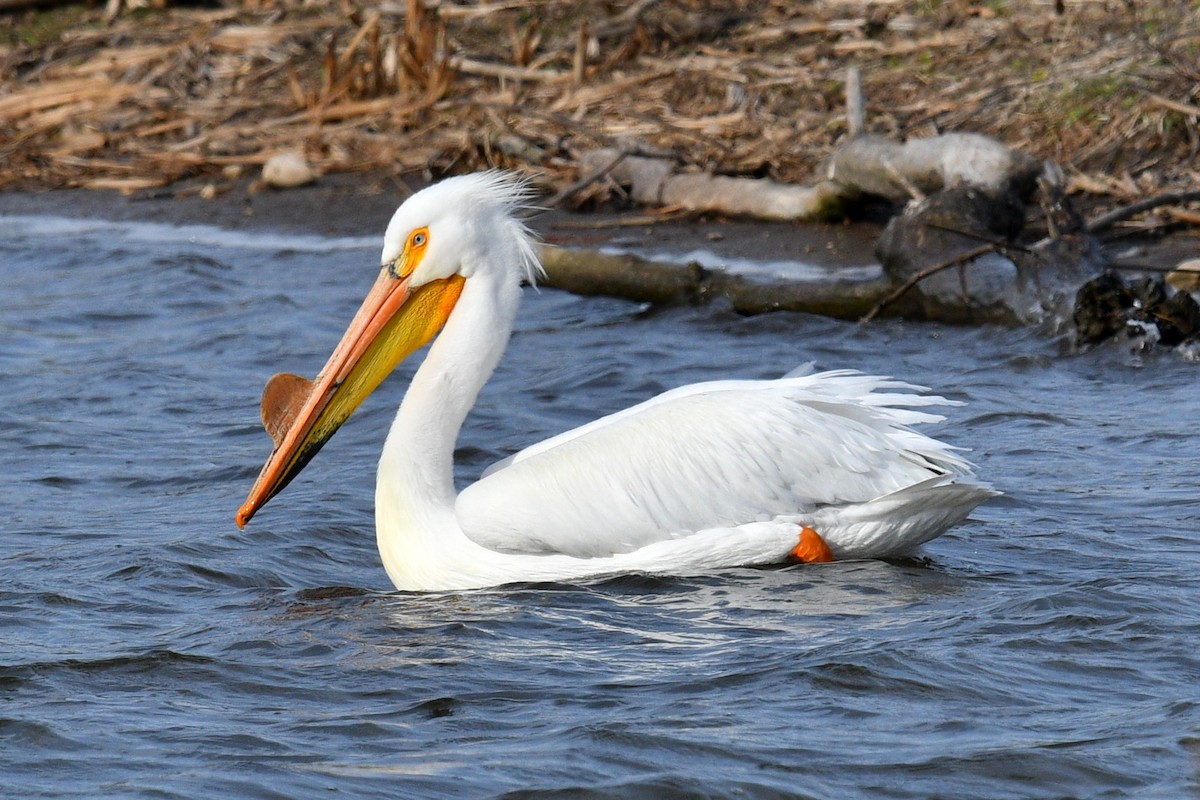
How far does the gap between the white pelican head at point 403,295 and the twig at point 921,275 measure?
2372 millimetres

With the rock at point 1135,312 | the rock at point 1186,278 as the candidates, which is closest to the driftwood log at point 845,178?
the rock at point 1186,278

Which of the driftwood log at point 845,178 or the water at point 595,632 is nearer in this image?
the water at point 595,632

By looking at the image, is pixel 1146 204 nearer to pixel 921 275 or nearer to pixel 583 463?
pixel 921 275

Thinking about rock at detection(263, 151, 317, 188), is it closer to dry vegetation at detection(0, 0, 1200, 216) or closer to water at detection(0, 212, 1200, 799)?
dry vegetation at detection(0, 0, 1200, 216)

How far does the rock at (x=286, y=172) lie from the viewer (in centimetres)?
962

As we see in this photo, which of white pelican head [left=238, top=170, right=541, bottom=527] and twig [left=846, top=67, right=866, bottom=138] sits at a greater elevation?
twig [left=846, top=67, right=866, bottom=138]

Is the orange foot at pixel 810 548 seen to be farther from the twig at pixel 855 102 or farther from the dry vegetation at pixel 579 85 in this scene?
the twig at pixel 855 102

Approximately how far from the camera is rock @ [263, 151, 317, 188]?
9617mm

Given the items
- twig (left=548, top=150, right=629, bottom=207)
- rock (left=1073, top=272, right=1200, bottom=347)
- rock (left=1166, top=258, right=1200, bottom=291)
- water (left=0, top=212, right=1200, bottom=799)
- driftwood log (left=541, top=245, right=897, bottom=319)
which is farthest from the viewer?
twig (left=548, top=150, right=629, bottom=207)

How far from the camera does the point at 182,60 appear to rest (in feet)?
36.8

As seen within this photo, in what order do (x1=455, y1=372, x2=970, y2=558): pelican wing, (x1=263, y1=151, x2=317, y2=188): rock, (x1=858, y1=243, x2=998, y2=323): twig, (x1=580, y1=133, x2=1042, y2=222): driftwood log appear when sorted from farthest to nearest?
1. (x1=263, y1=151, x2=317, y2=188): rock
2. (x1=580, y1=133, x2=1042, y2=222): driftwood log
3. (x1=858, y1=243, x2=998, y2=323): twig
4. (x1=455, y1=372, x2=970, y2=558): pelican wing

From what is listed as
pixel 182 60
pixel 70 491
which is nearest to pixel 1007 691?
pixel 70 491

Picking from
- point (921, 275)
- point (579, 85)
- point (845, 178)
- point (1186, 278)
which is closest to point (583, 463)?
point (921, 275)

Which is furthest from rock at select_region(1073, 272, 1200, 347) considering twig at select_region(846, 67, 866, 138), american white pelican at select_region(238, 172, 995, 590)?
twig at select_region(846, 67, 866, 138)
